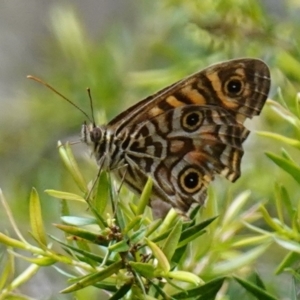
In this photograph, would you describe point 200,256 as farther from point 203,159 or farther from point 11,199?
point 11,199

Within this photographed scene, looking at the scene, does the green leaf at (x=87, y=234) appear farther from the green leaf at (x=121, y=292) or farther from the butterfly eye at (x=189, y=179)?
the butterfly eye at (x=189, y=179)

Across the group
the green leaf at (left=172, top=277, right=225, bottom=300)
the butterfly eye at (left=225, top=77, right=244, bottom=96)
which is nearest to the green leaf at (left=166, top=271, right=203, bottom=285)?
the green leaf at (left=172, top=277, right=225, bottom=300)

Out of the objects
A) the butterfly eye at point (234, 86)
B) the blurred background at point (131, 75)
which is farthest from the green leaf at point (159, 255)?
the butterfly eye at point (234, 86)

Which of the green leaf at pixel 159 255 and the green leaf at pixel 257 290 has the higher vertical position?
the green leaf at pixel 159 255

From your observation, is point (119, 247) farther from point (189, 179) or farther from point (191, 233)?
point (189, 179)

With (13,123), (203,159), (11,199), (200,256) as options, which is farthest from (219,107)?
(13,123)

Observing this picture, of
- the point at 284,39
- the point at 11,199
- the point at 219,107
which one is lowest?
the point at 11,199

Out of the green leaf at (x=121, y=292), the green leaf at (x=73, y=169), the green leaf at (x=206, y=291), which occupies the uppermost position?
the green leaf at (x=73, y=169)

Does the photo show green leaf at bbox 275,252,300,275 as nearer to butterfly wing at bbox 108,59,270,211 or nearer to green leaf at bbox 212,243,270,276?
green leaf at bbox 212,243,270,276
